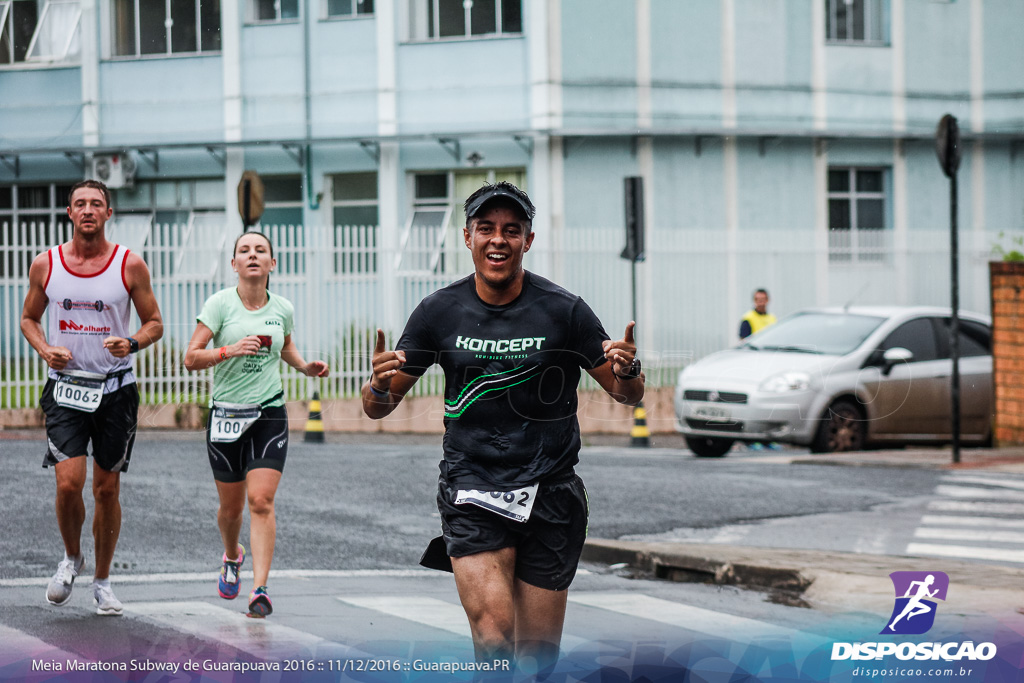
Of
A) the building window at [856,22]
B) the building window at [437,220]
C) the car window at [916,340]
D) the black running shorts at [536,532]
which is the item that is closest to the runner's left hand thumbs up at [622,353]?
the black running shorts at [536,532]

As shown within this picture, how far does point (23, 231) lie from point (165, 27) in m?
9.04

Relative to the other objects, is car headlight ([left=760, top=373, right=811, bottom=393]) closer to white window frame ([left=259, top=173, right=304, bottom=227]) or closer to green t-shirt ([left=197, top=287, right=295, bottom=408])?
green t-shirt ([left=197, top=287, right=295, bottom=408])

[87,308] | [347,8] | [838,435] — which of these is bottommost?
[838,435]

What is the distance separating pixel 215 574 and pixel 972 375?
8.52 meters

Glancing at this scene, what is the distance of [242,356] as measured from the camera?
681 cm

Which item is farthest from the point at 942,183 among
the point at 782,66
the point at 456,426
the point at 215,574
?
the point at 456,426

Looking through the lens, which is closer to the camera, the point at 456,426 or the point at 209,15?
the point at 456,426

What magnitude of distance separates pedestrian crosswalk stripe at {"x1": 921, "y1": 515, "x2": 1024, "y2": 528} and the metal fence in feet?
7.58

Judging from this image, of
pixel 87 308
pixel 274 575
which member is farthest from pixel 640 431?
pixel 87 308

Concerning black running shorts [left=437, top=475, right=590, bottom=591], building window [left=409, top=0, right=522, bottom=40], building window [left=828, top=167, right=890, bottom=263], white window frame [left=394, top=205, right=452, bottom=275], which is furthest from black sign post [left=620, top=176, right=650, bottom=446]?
building window [left=828, top=167, right=890, bottom=263]

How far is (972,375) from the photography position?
14125 mm

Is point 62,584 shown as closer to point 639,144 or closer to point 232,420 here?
point 232,420

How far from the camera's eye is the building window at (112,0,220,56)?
7.51 m

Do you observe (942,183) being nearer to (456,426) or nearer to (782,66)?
(782,66)
